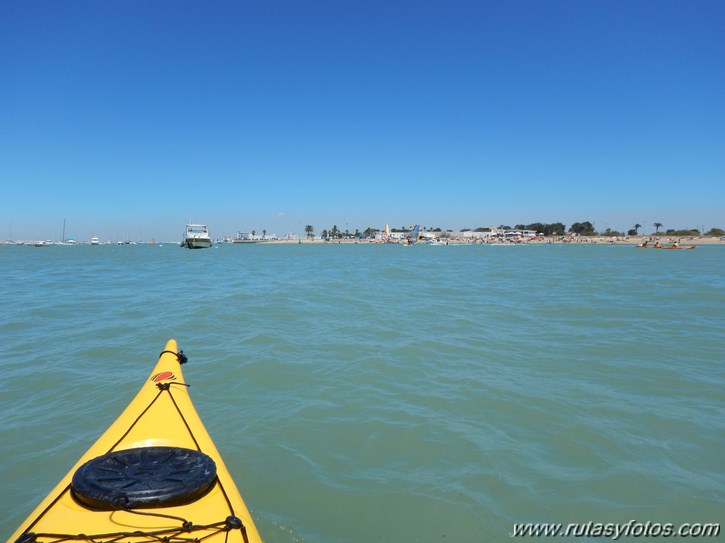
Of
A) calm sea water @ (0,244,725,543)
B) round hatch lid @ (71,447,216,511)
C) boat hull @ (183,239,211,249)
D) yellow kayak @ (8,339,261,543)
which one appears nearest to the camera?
yellow kayak @ (8,339,261,543)

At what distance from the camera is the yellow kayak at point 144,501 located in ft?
9.16

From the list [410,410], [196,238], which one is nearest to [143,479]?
[410,410]

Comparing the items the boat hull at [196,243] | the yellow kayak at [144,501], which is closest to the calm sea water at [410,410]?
the yellow kayak at [144,501]

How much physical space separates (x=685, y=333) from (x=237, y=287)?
22.1m

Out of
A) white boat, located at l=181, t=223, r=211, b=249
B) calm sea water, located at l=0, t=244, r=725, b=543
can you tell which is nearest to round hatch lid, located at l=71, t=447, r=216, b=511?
calm sea water, located at l=0, t=244, r=725, b=543

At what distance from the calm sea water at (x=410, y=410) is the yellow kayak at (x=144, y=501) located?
1.41m

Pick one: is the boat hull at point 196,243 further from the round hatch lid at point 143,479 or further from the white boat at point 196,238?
the round hatch lid at point 143,479

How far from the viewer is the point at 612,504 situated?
468 cm

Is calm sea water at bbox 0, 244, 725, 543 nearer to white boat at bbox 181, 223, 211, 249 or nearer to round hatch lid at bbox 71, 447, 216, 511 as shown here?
round hatch lid at bbox 71, 447, 216, 511

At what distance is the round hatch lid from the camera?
117 inches

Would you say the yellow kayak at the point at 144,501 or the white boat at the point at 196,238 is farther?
the white boat at the point at 196,238

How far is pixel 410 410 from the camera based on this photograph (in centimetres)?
718

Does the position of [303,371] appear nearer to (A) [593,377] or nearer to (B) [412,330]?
(B) [412,330]

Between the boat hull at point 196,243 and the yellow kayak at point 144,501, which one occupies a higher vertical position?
the boat hull at point 196,243
